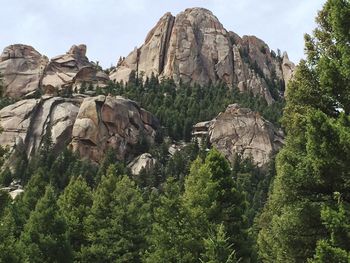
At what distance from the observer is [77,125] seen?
352 feet

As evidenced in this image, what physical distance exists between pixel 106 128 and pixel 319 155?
99.2m

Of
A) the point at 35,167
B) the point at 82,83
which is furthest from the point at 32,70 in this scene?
the point at 35,167

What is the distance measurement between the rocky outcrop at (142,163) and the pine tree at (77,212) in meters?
64.9

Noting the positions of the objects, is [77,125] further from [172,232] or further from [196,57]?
[172,232]

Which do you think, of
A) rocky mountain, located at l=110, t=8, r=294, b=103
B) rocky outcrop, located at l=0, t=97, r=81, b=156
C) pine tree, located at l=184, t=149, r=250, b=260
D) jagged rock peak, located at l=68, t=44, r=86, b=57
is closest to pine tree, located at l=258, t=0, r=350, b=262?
pine tree, located at l=184, t=149, r=250, b=260

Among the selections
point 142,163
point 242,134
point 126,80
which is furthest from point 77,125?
point 126,80

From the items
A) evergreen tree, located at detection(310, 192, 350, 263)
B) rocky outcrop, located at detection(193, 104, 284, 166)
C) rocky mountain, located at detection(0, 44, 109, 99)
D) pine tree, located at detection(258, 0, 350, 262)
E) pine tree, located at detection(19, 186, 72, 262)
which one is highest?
rocky mountain, located at detection(0, 44, 109, 99)

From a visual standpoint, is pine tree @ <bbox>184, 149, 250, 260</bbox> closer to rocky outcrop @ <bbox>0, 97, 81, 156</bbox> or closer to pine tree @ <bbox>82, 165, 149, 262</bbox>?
pine tree @ <bbox>82, 165, 149, 262</bbox>

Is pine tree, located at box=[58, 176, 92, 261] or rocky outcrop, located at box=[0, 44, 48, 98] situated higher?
rocky outcrop, located at box=[0, 44, 48, 98]

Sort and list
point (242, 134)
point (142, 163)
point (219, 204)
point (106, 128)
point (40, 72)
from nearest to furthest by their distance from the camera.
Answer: point (219, 204), point (142, 163), point (106, 128), point (242, 134), point (40, 72)

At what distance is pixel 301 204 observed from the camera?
14102 millimetres

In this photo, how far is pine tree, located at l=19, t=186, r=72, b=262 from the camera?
2695cm

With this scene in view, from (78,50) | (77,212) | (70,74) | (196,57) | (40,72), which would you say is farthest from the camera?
(196,57)

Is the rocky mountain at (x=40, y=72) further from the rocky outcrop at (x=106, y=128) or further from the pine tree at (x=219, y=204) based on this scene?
the pine tree at (x=219, y=204)
